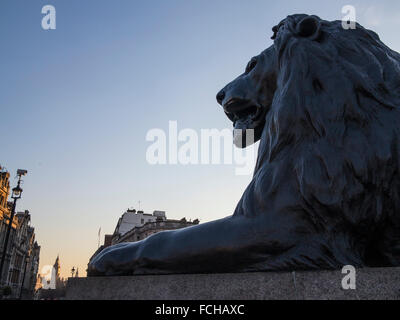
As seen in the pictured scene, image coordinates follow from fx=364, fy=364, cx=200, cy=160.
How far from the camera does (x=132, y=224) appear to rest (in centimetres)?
6381

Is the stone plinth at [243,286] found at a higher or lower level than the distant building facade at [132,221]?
lower

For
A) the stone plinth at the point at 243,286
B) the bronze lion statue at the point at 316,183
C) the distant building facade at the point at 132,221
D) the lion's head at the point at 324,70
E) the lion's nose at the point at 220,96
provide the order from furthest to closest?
the distant building facade at the point at 132,221 < the lion's nose at the point at 220,96 < the lion's head at the point at 324,70 < the bronze lion statue at the point at 316,183 < the stone plinth at the point at 243,286

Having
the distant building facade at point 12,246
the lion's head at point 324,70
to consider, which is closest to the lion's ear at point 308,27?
the lion's head at point 324,70

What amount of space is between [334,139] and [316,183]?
33 centimetres

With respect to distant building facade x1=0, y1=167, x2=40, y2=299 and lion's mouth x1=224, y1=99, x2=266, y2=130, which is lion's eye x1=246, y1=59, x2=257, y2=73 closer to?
lion's mouth x1=224, y1=99, x2=266, y2=130

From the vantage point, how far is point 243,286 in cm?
204

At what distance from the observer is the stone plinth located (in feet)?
5.87

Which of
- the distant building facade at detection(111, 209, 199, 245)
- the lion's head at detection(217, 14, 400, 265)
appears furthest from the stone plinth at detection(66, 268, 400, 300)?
the distant building facade at detection(111, 209, 199, 245)

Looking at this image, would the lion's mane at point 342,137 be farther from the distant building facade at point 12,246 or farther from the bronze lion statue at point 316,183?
the distant building facade at point 12,246

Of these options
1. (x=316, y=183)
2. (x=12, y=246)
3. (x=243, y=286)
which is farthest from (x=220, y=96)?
(x=12, y=246)

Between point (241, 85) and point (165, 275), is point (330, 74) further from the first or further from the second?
point (165, 275)

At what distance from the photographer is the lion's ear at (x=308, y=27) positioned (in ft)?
9.16
